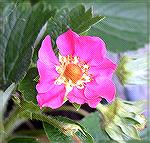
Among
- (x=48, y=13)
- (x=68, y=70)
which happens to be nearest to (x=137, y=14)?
(x=48, y=13)

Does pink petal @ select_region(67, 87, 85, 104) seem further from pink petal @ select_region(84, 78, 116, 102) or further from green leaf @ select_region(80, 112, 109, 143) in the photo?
green leaf @ select_region(80, 112, 109, 143)

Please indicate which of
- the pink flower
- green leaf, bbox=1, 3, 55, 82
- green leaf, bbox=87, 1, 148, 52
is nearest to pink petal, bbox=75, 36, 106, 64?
the pink flower

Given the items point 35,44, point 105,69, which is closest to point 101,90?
point 105,69

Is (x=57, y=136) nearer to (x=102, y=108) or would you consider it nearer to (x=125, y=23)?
(x=102, y=108)

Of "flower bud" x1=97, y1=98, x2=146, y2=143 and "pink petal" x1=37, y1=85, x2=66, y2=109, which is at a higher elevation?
"pink petal" x1=37, y1=85, x2=66, y2=109

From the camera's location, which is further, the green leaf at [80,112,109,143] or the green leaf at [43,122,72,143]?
the green leaf at [80,112,109,143]

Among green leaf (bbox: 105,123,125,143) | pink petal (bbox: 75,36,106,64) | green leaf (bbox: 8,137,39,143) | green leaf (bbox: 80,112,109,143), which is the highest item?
pink petal (bbox: 75,36,106,64)

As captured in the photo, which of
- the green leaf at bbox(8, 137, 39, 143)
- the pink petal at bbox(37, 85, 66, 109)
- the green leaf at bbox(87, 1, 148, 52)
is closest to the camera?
the pink petal at bbox(37, 85, 66, 109)

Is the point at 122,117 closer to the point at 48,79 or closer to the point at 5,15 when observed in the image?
the point at 48,79
